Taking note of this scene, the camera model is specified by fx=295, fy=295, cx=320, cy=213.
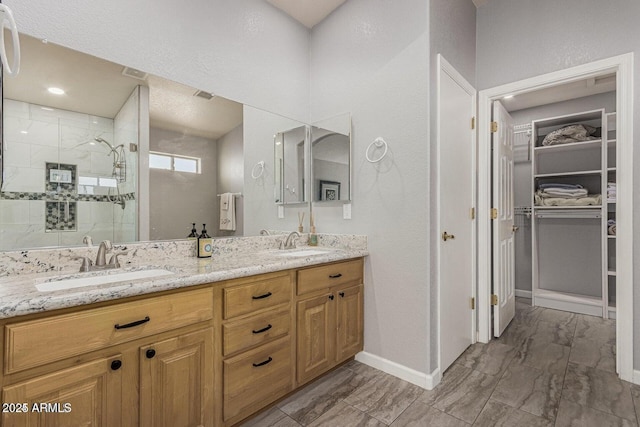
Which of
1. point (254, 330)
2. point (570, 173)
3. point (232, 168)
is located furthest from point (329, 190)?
point (570, 173)

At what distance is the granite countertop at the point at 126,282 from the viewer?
0.94m

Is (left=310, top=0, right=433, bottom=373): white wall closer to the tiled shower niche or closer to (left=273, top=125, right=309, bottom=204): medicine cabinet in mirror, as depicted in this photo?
(left=273, top=125, right=309, bottom=204): medicine cabinet in mirror

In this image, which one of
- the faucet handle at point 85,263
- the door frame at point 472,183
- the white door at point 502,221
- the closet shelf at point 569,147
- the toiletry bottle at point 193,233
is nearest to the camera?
the faucet handle at point 85,263

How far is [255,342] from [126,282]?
709mm

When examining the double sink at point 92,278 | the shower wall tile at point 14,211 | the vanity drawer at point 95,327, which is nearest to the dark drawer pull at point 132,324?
the vanity drawer at point 95,327

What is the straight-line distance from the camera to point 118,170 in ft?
5.35

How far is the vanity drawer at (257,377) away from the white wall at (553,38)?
7.63ft

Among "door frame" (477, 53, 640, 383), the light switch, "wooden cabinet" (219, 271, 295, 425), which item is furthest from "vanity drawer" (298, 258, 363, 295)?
"door frame" (477, 53, 640, 383)

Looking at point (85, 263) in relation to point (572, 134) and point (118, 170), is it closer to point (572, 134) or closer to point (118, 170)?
point (118, 170)

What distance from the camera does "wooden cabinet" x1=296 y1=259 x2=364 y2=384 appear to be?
1.83 m

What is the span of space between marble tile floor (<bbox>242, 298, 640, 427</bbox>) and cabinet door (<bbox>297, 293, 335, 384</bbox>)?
0.16m

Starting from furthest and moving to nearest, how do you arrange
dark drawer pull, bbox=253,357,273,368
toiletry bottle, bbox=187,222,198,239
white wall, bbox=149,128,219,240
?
toiletry bottle, bbox=187,222,198,239 → white wall, bbox=149,128,219,240 → dark drawer pull, bbox=253,357,273,368

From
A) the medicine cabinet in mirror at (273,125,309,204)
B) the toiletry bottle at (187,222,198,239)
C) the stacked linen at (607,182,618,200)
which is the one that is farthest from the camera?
the stacked linen at (607,182,618,200)

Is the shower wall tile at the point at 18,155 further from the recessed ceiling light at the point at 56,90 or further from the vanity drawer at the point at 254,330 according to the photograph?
the vanity drawer at the point at 254,330
